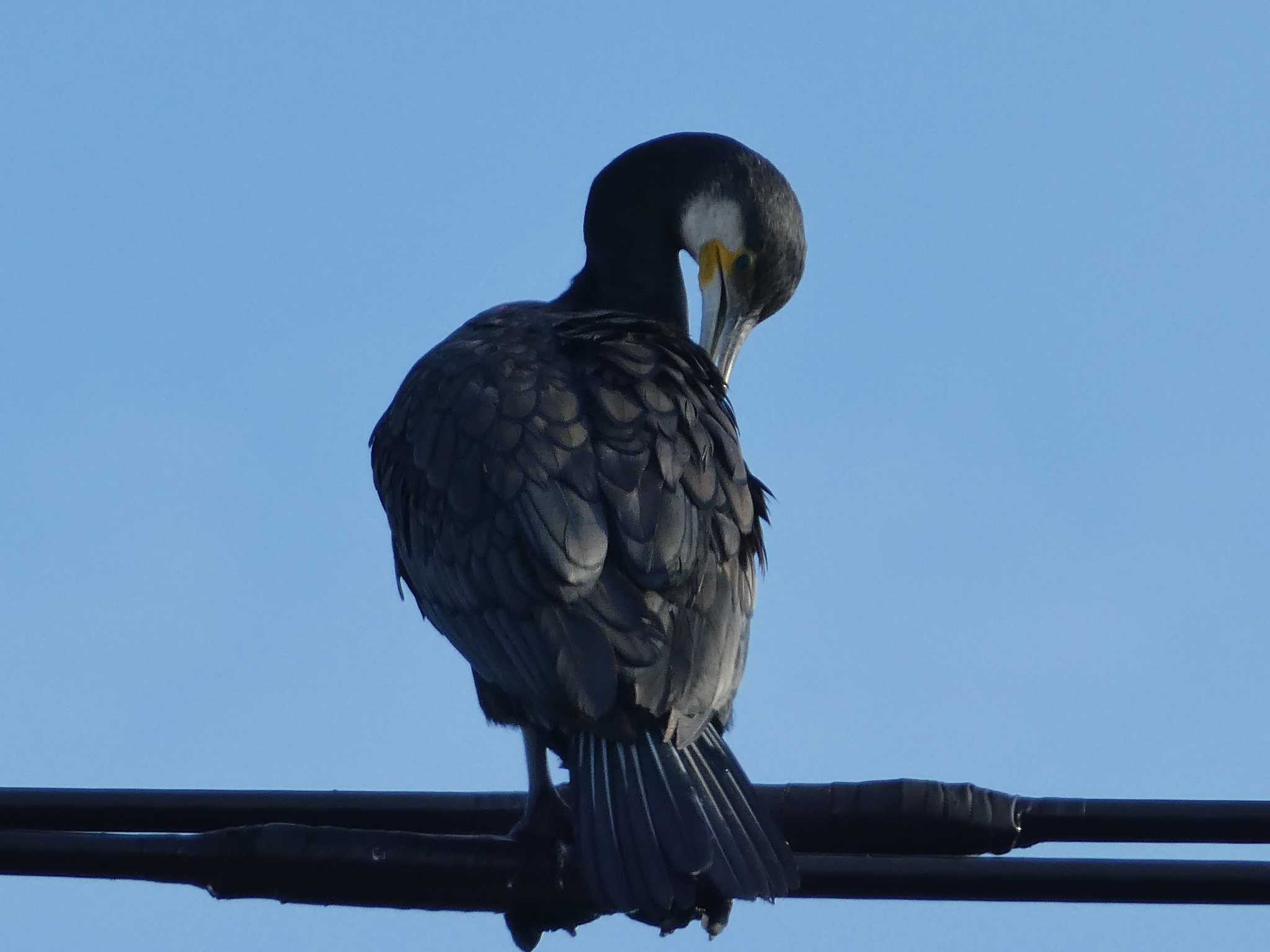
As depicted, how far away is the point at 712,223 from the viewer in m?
5.46

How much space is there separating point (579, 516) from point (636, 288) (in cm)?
168

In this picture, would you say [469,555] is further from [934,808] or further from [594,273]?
[594,273]

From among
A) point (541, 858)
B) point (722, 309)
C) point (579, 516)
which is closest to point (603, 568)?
point (579, 516)

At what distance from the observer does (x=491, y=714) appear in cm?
403

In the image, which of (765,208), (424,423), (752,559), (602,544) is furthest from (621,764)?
(765,208)

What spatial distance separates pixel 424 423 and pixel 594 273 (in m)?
1.31

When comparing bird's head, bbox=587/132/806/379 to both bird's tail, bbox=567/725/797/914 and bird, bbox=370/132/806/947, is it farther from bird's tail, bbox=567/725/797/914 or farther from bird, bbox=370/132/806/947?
bird's tail, bbox=567/725/797/914

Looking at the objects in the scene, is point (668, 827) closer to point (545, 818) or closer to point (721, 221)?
point (545, 818)

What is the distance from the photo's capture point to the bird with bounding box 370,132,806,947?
3.35 m

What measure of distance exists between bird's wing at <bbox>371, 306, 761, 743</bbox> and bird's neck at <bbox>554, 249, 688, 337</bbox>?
0.79m

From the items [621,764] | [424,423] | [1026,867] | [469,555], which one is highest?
[424,423]

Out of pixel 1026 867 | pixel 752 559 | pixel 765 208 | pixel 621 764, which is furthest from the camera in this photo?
pixel 765 208

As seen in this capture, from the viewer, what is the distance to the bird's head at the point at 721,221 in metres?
5.40

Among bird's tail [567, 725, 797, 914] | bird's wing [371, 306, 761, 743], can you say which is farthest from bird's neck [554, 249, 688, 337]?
bird's tail [567, 725, 797, 914]
